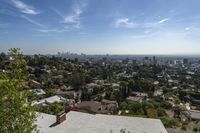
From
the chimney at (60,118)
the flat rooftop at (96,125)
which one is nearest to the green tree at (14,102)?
the flat rooftop at (96,125)

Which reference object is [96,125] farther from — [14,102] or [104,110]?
[104,110]

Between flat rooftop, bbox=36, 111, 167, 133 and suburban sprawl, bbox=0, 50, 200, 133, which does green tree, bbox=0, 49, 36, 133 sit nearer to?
Result: suburban sprawl, bbox=0, 50, 200, 133

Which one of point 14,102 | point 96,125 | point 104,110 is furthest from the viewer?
point 104,110

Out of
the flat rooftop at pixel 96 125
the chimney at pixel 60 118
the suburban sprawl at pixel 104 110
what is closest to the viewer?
the flat rooftop at pixel 96 125

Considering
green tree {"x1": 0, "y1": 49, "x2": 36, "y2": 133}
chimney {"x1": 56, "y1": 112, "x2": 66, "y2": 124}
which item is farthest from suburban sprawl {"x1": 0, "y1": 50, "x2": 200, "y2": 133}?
green tree {"x1": 0, "y1": 49, "x2": 36, "y2": 133}

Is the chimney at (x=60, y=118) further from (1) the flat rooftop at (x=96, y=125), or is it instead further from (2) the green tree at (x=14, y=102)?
(2) the green tree at (x=14, y=102)

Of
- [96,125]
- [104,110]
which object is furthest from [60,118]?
[104,110]

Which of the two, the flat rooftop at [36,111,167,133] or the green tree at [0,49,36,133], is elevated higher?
the green tree at [0,49,36,133]
